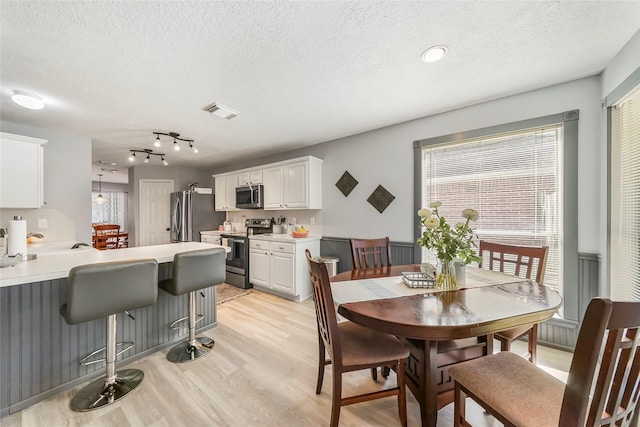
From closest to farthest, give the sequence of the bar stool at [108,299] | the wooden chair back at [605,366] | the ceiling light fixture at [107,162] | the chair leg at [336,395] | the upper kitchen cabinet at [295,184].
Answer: the wooden chair back at [605,366], the chair leg at [336,395], the bar stool at [108,299], the upper kitchen cabinet at [295,184], the ceiling light fixture at [107,162]

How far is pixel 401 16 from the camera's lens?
4.65ft

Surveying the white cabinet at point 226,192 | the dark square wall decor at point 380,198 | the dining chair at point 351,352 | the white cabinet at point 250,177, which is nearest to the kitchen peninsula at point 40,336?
the dining chair at point 351,352

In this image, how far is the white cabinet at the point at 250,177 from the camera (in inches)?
177

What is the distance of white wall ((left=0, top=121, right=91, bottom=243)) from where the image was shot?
3180mm

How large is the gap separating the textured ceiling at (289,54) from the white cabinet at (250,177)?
164 centimetres

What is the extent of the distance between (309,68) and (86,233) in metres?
4.03

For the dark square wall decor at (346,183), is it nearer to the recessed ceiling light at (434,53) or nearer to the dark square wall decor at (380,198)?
the dark square wall decor at (380,198)

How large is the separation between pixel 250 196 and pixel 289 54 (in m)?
3.09

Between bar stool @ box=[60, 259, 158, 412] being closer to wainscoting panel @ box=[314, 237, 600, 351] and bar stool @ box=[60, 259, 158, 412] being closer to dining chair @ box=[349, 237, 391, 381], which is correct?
dining chair @ box=[349, 237, 391, 381]

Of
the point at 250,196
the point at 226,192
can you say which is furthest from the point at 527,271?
the point at 226,192

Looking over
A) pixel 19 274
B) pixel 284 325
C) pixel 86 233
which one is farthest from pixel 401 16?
pixel 86 233

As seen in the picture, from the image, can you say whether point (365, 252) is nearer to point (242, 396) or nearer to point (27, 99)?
point (242, 396)

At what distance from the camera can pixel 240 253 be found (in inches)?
167

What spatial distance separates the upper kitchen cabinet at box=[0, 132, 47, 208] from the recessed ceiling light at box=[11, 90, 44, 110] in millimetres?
467
